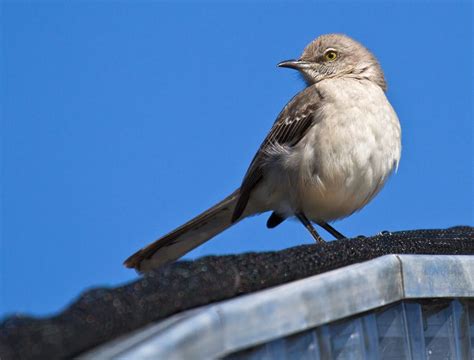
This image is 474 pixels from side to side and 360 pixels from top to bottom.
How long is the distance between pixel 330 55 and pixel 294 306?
5178mm

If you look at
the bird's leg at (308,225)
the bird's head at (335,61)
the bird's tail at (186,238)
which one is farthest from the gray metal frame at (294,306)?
the bird's head at (335,61)

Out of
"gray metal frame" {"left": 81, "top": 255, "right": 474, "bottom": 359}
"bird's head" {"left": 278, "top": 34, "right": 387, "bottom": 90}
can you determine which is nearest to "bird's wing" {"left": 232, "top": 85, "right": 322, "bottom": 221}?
"bird's head" {"left": 278, "top": 34, "right": 387, "bottom": 90}

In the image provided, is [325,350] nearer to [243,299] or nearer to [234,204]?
[243,299]

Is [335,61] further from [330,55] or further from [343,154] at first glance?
[343,154]

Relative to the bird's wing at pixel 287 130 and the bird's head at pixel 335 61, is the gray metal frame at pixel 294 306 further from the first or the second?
the bird's head at pixel 335 61

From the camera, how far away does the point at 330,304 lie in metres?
2.69

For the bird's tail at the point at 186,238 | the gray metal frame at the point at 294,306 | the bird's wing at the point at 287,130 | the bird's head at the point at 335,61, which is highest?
the bird's head at the point at 335,61

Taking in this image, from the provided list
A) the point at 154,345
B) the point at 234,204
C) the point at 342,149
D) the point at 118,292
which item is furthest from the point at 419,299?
the point at 234,204

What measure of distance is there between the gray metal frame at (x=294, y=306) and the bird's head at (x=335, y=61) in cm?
419

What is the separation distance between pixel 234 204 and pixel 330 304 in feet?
14.2

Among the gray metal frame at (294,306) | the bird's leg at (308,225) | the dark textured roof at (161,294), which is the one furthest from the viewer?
the bird's leg at (308,225)

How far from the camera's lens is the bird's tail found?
565cm

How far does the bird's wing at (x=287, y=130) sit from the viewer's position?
6.57 meters

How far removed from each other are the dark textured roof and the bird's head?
13.2ft
